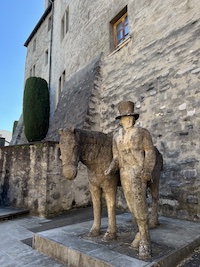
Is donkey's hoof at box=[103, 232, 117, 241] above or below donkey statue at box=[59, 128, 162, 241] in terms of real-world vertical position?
below

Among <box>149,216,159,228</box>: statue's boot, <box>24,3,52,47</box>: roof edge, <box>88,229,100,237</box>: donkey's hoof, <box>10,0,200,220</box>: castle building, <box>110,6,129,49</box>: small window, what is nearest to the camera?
<box>88,229,100,237</box>: donkey's hoof

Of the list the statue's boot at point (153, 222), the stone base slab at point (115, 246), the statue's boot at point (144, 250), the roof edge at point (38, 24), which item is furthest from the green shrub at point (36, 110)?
the statue's boot at point (144, 250)

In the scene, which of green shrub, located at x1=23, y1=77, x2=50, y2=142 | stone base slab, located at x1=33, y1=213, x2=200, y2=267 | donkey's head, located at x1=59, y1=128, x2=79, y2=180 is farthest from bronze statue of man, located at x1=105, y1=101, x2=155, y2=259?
green shrub, located at x1=23, y1=77, x2=50, y2=142

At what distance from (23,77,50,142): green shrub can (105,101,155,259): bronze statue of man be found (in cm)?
936

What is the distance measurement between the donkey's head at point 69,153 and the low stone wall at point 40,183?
2918 millimetres

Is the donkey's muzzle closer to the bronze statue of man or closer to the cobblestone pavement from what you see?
the bronze statue of man

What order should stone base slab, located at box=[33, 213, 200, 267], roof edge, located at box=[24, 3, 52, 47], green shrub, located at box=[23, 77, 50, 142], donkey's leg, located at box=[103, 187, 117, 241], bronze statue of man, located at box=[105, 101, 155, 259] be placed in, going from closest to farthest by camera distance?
Answer: stone base slab, located at box=[33, 213, 200, 267] < bronze statue of man, located at box=[105, 101, 155, 259] < donkey's leg, located at box=[103, 187, 117, 241] < green shrub, located at box=[23, 77, 50, 142] < roof edge, located at box=[24, 3, 52, 47]

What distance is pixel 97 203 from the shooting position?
2.90 metres

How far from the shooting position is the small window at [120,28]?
700cm

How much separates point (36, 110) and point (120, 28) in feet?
21.3

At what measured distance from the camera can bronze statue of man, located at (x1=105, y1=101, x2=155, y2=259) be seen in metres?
2.29

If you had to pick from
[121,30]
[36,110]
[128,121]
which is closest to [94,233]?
[128,121]

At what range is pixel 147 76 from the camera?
559cm

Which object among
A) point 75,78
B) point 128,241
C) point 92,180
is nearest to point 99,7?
point 75,78
